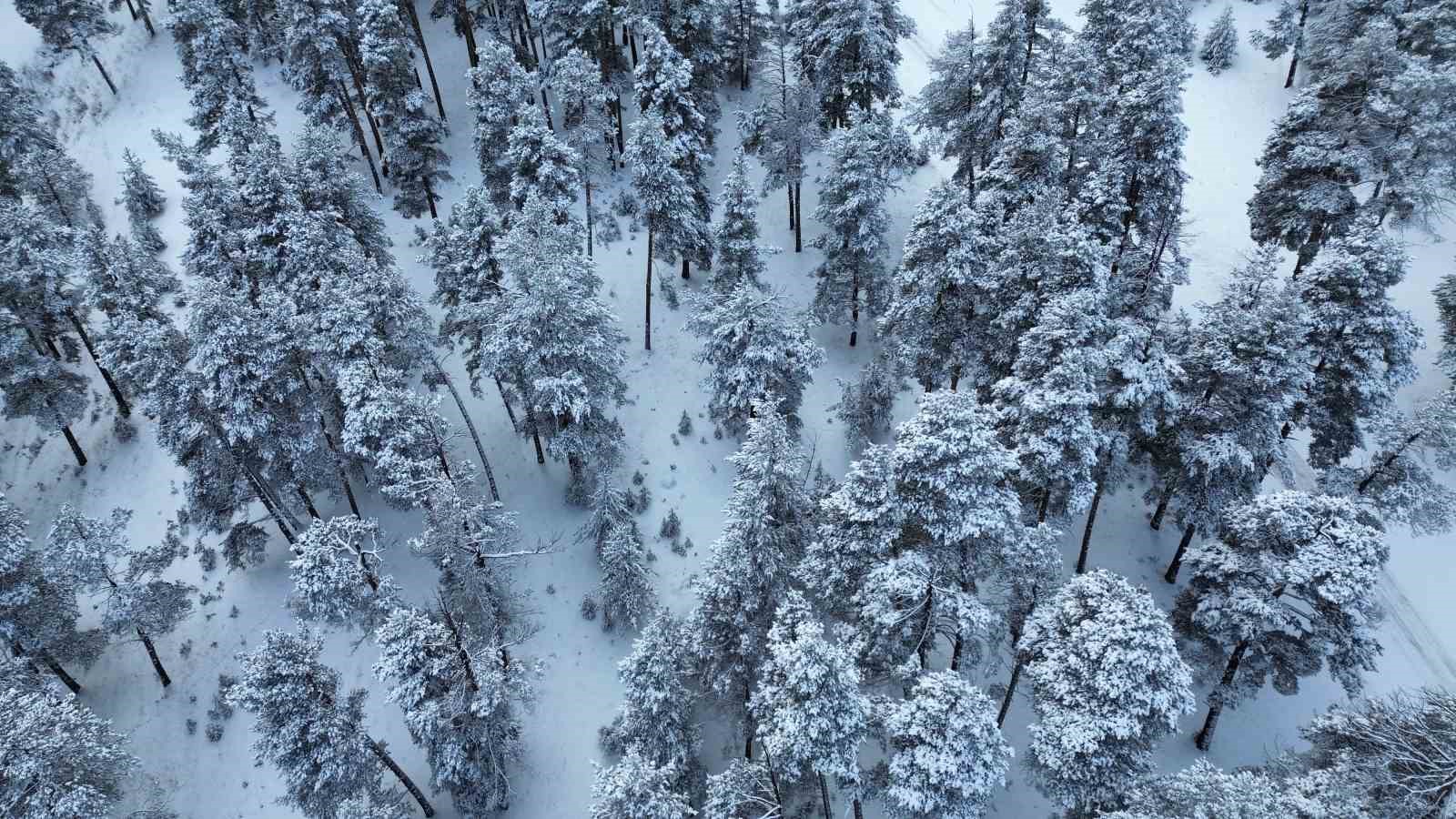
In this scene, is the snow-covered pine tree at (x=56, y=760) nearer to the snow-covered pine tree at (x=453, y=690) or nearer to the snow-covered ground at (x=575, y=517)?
→ the snow-covered ground at (x=575, y=517)

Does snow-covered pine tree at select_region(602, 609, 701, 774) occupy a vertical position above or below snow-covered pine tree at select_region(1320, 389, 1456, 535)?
below

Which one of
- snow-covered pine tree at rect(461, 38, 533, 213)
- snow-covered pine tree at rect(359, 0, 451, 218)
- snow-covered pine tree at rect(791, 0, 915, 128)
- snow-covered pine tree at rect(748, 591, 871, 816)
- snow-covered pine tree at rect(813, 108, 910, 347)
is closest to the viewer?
snow-covered pine tree at rect(748, 591, 871, 816)

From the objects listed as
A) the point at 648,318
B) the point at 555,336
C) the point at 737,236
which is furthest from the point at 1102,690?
the point at 648,318

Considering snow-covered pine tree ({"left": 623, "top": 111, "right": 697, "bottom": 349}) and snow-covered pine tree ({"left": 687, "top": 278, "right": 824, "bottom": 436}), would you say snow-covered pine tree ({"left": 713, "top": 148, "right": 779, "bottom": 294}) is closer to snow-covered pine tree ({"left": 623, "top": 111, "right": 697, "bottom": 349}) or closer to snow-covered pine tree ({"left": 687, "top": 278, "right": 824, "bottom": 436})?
snow-covered pine tree ({"left": 623, "top": 111, "right": 697, "bottom": 349})

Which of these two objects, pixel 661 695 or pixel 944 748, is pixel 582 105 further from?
pixel 944 748

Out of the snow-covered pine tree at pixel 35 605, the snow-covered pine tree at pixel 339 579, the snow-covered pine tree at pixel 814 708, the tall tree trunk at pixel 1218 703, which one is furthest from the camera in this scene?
the snow-covered pine tree at pixel 35 605

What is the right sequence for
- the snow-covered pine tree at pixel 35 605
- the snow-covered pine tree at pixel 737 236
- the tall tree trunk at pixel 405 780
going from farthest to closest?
the snow-covered pine tree at pixel 737 236 → the snow-covered pine tree at pixel 35 605 → the tall tree trunk at pixel 405 780

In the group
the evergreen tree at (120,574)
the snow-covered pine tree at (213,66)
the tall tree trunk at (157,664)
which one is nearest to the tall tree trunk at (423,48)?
the snow-covered pine tree at (213,66)

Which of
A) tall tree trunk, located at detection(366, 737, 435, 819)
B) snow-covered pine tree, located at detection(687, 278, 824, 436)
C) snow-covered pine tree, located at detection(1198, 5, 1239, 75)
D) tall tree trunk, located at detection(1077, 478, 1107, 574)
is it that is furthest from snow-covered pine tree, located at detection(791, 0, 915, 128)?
tall tree trunk, located at detection(366, 737, 435, 819)
